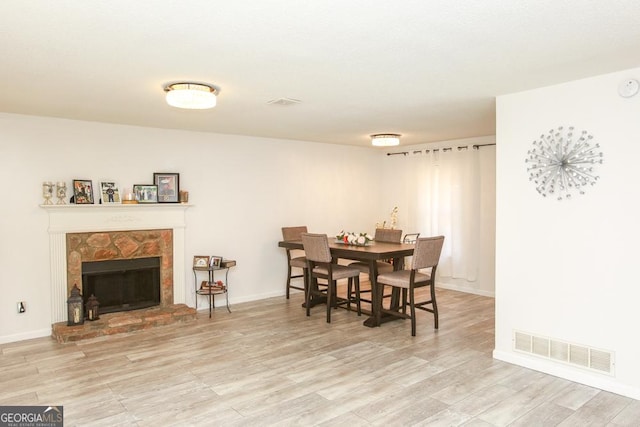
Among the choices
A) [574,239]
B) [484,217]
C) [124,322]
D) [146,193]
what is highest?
[146,193]

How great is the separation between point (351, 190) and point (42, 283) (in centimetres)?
452

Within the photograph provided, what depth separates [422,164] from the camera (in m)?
7.05

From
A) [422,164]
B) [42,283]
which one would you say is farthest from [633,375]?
[42,283]

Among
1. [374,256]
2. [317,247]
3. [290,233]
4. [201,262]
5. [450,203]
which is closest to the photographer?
[374,256]

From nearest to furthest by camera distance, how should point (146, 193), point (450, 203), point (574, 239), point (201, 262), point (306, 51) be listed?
point (306, 51), point (574, 239), point (146, 193), point (201, 262), point (450, 203)

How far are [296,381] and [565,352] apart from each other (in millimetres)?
2098

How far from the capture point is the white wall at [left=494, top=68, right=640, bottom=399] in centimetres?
307

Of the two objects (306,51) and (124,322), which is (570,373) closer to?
(306,51)

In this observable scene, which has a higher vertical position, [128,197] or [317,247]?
[128,197]

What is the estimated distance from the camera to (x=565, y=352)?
3402 millimetres

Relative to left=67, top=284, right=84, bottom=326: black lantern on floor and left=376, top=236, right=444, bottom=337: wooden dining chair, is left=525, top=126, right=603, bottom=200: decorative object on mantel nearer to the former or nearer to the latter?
left=376, top=236, right=444, bottom=337: wooden dining chair

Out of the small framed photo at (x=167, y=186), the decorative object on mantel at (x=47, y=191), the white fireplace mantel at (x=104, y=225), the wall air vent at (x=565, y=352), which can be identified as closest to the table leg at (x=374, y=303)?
the wall air vent at (x=565, y=352)

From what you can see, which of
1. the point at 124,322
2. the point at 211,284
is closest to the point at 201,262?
the point at 211,284

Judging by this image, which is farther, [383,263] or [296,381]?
[383,263]
